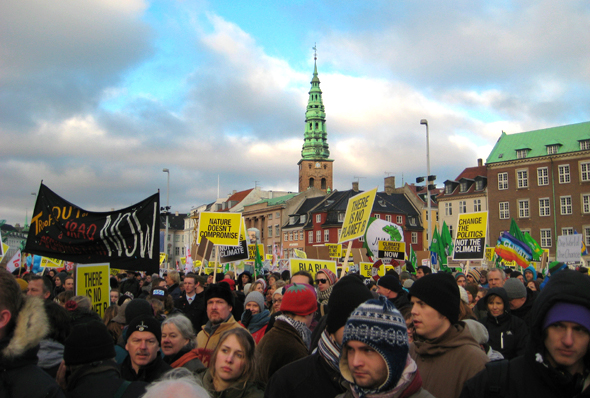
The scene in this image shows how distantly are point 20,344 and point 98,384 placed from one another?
931 millimetres

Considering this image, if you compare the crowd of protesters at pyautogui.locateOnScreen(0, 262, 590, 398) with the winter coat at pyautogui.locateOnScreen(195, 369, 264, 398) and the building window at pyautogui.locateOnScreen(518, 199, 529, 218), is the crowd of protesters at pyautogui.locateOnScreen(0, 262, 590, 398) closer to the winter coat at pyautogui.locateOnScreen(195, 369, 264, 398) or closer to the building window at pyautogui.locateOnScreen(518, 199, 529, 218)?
the winter coat at pyautogui.locateOnScreen(195, 369, 264, 398)

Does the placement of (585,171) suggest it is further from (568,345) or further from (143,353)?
(568,345)

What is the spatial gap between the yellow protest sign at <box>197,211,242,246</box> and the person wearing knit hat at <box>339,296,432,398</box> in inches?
443

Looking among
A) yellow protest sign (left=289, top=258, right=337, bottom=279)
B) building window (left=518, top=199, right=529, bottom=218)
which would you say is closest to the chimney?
building window (left=518, top=199, right=529, bottom=218)

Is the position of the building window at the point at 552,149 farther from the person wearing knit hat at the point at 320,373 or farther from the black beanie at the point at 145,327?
the person wearing knit hat at the point at 320,373

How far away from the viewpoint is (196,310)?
8055mm

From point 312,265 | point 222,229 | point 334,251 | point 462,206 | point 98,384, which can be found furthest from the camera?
point 462,206

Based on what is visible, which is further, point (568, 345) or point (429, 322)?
point (429, 322)

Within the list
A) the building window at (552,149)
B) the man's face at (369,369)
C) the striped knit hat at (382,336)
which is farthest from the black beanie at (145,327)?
the building window at (552,149)

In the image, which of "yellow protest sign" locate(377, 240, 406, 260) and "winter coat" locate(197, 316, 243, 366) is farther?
"yellow protest sign" locate(377, 240, 406, 260)

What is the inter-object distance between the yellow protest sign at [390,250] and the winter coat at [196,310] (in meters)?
9.58

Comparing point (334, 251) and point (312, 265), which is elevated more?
point (334, 251)

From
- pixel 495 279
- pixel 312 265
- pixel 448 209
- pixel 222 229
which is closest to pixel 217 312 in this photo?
pixel 495 279

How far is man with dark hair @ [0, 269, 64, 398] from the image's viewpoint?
2619 mm
